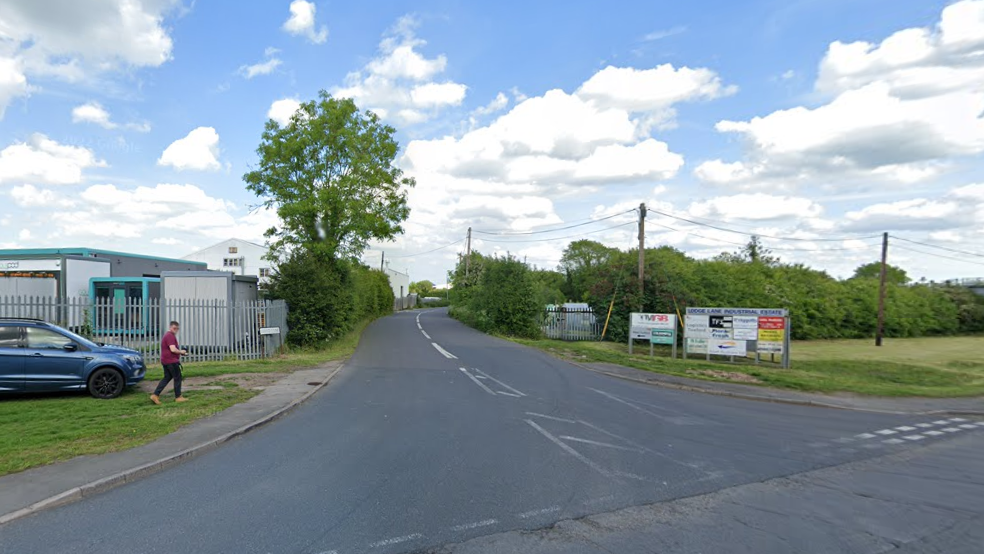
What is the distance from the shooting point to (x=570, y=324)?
29312 mm

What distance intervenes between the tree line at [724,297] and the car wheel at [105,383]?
20.3m

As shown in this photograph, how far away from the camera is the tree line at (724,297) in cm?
2806

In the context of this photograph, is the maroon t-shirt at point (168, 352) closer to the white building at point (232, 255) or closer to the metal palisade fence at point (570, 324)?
the metal palisade fence at point (570, 324)

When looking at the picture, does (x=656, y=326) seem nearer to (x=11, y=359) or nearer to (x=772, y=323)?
(x=772, y=323)

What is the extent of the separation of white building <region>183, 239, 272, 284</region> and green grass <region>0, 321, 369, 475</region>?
56.6 meters

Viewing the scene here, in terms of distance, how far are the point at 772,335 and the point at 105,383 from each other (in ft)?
63.4

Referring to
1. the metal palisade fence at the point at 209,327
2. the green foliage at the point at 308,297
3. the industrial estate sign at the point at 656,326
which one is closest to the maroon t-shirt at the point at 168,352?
the metal palisade fence at the point at 209,327

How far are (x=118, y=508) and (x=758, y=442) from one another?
817cm

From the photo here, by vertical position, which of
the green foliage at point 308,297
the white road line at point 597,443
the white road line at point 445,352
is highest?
the green foliage at point 308,297

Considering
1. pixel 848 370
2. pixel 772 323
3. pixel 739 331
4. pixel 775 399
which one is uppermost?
pixel 772 323

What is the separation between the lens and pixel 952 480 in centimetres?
644

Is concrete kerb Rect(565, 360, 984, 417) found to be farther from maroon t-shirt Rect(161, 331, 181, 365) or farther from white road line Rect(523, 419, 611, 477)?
maroon t-shirt Rect(161, 331, 181, 365)

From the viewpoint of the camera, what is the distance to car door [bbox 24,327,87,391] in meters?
9.35

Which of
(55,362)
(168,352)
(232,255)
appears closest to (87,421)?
(168,352)
